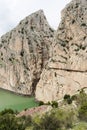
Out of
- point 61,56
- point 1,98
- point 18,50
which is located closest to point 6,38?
point 18,50

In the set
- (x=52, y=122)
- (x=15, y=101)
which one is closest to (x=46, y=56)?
(x=15, y=101)

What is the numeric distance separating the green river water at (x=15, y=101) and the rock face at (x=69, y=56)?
3.06 metres

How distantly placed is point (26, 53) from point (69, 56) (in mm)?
17666

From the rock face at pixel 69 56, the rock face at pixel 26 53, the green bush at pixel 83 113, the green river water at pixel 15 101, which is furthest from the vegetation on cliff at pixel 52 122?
the rock face at pixel 26 53

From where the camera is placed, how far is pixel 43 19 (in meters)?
76.9

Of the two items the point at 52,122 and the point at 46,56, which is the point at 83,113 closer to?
the point at 52,122

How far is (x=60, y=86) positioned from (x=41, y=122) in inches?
1146

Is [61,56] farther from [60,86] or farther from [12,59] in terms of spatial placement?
[12,59]

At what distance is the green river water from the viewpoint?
59216 millimetres

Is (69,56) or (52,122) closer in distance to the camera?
(52,122)

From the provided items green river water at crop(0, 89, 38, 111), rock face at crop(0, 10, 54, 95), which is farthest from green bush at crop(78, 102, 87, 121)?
rock face at crop(0, 10, 54, 95)

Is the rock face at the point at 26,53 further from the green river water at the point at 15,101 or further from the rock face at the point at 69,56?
the rock face at the point at 69,56

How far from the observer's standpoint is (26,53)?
242 ft

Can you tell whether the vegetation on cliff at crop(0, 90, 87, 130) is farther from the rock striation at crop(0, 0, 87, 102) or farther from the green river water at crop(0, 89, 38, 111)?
the green river water at crop(0, 89, 38, 111)
